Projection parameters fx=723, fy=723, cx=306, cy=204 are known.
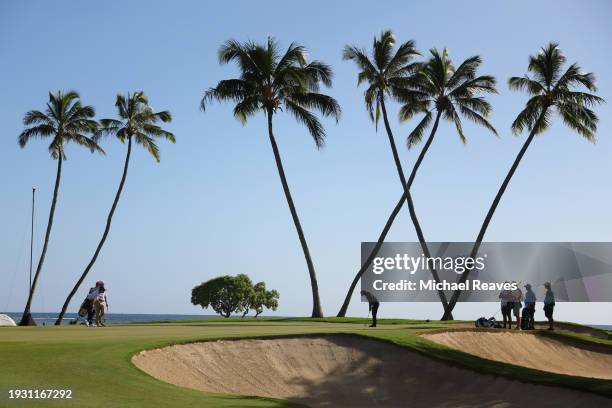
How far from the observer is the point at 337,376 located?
77.9 feet

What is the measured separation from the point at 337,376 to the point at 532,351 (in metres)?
12.1

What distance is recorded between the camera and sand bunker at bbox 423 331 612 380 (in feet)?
97.9

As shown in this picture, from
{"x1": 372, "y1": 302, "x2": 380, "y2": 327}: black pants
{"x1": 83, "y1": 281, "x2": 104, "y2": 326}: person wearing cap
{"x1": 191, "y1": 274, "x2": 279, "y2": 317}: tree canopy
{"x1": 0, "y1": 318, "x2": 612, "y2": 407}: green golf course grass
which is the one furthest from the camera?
{"x1": 191, "y1": 274, "x2": 279, "y2": 317}: tree canopy

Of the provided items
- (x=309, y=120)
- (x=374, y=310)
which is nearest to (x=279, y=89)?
(x=309, y=120)

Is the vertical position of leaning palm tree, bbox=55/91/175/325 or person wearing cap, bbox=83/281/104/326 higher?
leaning palm tree, bbox=55/91/175/325

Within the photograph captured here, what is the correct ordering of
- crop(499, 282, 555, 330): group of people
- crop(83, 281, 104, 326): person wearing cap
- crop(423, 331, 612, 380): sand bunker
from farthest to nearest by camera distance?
1. crop(499, 282, 555, 330): group of people
2. crop(83, 281, 104, 326): person wearing cap
3. crop(423, 331, 612, 380): sand bunker

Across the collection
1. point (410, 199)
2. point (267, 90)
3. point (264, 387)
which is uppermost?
point (267, 90)

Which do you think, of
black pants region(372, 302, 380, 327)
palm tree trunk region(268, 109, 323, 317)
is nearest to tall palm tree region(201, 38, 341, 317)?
palm tree trunk region(268, 109, 323, 317)

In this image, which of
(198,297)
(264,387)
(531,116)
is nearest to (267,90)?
(531,116)

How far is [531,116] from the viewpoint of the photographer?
192 ft

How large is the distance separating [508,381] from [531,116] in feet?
131

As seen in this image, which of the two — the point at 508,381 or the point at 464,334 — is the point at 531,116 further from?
the point at 508,381

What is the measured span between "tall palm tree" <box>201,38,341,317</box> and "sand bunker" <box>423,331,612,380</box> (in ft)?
70.0

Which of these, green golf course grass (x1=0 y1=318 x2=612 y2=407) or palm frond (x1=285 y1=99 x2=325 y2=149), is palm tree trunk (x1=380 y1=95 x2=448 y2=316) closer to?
palm frond (x1=285 y1=99 x2=325 y2=149)
